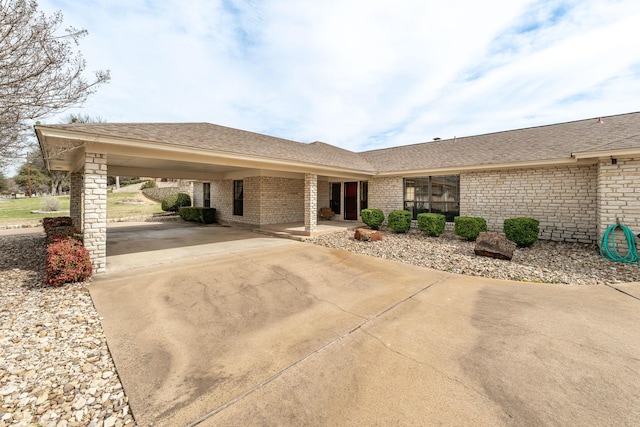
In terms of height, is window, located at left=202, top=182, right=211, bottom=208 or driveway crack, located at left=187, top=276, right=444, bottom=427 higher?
window, located at left=202, top=182, right=211, bottom=208

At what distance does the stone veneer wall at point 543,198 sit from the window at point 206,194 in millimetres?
15074

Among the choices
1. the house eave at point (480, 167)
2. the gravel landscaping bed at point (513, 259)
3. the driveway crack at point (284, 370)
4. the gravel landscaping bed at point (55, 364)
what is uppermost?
the house eave at point (480, 167)

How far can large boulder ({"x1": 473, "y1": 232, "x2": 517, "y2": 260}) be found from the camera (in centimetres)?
699

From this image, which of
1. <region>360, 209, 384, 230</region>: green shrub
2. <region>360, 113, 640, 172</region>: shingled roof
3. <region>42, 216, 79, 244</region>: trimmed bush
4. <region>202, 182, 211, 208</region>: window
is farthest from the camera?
<region>202, 182, 211, 208</region>: window

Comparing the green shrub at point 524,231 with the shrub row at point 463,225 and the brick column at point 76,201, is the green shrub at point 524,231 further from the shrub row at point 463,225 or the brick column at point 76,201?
the brick column at point 76,201

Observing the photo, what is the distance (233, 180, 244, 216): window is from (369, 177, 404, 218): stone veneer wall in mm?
7254

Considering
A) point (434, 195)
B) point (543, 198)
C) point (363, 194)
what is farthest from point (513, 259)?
point (363, 194)

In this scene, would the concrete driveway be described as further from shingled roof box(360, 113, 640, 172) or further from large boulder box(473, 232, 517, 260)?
shingled roof box(360, 113, 640, 172)

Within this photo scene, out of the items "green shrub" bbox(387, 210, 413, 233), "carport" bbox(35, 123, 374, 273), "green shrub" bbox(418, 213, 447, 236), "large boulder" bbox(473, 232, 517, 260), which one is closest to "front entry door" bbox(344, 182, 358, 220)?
"carport" bbox(35, 123, 374, 273)

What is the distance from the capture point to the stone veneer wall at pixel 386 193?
12953 mm

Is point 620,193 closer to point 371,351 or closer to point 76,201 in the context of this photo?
point 371,351

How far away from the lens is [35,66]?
5152 millimetres

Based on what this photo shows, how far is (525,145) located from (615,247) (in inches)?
202

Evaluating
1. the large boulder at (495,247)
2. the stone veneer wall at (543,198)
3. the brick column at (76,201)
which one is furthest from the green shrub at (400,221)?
the brick column at (76,201)
